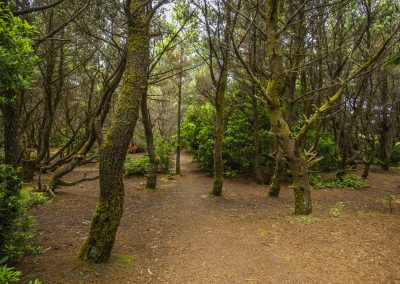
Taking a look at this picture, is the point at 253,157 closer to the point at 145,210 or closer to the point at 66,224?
the point at 145,210

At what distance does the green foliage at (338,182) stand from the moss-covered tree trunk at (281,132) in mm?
6427

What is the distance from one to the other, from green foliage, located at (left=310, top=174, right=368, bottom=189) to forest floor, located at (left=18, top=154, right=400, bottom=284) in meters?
3.87

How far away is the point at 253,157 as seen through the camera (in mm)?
13906

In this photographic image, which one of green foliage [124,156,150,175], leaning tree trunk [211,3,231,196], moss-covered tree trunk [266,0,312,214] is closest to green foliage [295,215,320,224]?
moss-covered tree trunk [266,0,312,214]

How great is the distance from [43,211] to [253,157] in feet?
30.1

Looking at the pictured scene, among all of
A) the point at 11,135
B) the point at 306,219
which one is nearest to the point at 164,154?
the point at 306,219

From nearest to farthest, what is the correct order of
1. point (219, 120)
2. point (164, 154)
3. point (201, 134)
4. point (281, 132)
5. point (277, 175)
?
point (281, 132) → point (219, 120) → point (277, 175) → point (201, 134) → point (164, 154)

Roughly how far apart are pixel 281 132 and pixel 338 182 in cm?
804

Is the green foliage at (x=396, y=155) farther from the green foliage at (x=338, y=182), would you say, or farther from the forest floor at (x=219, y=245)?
the forest floor at (x=219, y=245)

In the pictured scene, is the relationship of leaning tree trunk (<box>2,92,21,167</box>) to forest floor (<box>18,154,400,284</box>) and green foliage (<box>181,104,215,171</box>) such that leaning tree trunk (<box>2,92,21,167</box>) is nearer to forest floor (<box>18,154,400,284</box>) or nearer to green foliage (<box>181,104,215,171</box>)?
forest floor (<box>18,154,400,284</box>)

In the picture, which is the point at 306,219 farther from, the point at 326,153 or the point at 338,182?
the point at 326,153

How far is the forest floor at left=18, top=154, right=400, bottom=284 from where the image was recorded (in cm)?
416

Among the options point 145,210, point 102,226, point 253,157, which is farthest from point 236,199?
point 102,226

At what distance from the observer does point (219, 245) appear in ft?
18.1
